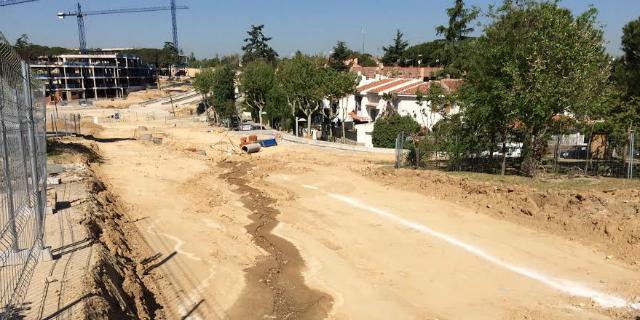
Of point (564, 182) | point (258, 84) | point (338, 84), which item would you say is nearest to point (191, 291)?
point (564, 182)

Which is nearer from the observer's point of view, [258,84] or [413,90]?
[413,90]

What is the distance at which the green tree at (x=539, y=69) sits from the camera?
19047 millimetres

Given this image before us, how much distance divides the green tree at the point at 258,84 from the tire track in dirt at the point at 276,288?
31588mm

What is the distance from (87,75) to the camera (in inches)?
4117

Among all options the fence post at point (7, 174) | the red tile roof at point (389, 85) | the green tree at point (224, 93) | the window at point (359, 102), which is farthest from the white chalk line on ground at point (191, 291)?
the green tree at point (224, 93)

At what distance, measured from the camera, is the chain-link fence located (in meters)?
8.31

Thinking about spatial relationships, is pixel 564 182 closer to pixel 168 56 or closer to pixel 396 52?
pixel 396 52

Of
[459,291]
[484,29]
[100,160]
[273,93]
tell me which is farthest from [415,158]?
[273,93]

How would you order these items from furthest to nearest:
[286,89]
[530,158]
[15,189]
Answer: [286,89] → [530,158] → [15,189]

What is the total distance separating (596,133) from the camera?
2209 centimetres

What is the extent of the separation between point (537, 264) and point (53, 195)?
15.9 meters

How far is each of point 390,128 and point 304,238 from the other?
21.7m

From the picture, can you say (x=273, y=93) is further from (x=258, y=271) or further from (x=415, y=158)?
(x=258, y=271)

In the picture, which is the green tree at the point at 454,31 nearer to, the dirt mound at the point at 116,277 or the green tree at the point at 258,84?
the green tree at the point at 258,84
